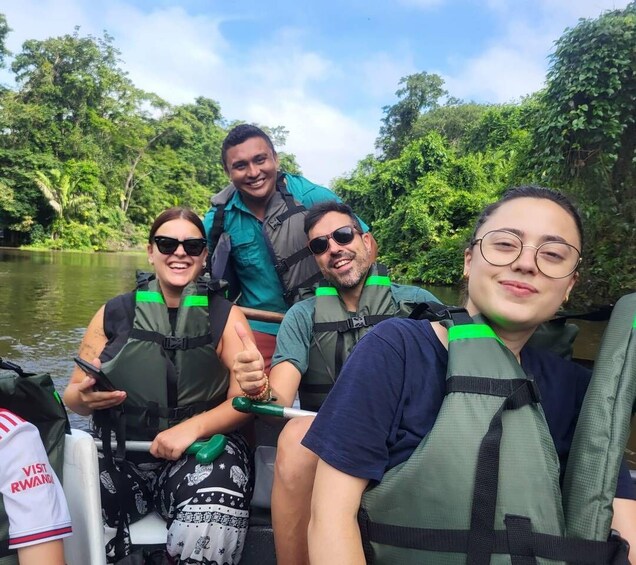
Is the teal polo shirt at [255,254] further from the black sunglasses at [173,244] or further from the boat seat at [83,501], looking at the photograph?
the boat seat at [83,501]

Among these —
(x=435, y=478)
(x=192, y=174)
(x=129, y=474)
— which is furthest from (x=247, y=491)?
(x=192, y=174)

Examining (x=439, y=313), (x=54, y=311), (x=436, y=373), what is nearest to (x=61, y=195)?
(x=54, y=311)

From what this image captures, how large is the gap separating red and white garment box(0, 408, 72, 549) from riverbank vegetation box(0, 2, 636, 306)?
5375 mm

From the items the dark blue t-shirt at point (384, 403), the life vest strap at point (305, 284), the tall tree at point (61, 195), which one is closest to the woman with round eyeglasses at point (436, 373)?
the dark blue t-shirt at point (384, 403)

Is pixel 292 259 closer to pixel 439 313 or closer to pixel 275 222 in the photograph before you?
pixel 275 222

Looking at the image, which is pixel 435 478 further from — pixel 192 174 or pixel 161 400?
pixel 192 174

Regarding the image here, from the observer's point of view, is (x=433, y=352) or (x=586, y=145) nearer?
(x=433, y=352)

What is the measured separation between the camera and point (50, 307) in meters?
9.63

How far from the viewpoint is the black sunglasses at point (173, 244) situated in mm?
1922

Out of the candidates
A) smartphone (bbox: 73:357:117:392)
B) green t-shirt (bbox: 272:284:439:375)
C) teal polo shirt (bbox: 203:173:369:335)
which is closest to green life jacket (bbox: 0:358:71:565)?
smartphone (bbox: 73:357:117:392)

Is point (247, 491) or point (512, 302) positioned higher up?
point (512, 302)

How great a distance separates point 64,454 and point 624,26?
8.71m

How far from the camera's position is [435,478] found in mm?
953

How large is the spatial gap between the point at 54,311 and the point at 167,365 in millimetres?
8552
